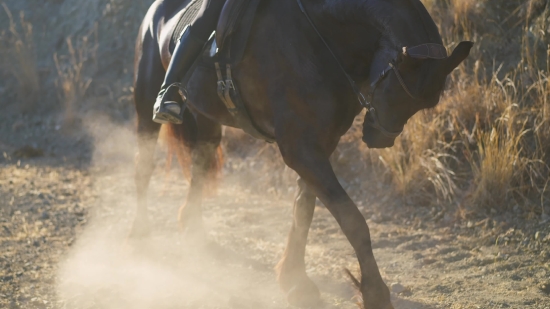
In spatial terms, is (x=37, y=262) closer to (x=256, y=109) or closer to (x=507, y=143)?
(x=256, y=109)

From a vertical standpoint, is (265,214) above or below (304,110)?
below

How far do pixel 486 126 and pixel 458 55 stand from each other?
3.36 metres

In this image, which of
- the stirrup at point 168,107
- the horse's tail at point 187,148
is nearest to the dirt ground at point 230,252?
the horse's tail at point 187,148

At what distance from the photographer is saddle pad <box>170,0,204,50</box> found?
15.8ft

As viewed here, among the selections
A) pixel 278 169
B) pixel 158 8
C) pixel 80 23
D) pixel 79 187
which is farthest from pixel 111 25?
pixel 158 8

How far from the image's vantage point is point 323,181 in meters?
3.66

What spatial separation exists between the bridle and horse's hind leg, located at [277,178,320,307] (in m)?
0.97

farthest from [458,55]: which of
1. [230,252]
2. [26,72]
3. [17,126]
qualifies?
[26,72]

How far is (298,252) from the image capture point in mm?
4469

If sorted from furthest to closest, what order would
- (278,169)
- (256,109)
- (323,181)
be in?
(278,169) < (256,109) < (323,181)

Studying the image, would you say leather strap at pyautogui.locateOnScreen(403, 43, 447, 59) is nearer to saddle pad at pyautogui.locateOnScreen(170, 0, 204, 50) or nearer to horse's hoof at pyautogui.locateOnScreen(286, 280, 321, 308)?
horse's hoof at pyautogui.locateOnScreen(286, 280, 321, 308)

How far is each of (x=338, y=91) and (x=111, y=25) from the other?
8.96 m

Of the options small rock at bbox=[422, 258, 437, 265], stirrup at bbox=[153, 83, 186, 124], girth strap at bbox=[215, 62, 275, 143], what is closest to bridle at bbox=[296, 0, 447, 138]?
girth strap at bbox=[215, 62, 275, 143]

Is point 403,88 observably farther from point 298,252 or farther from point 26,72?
point 26,72
